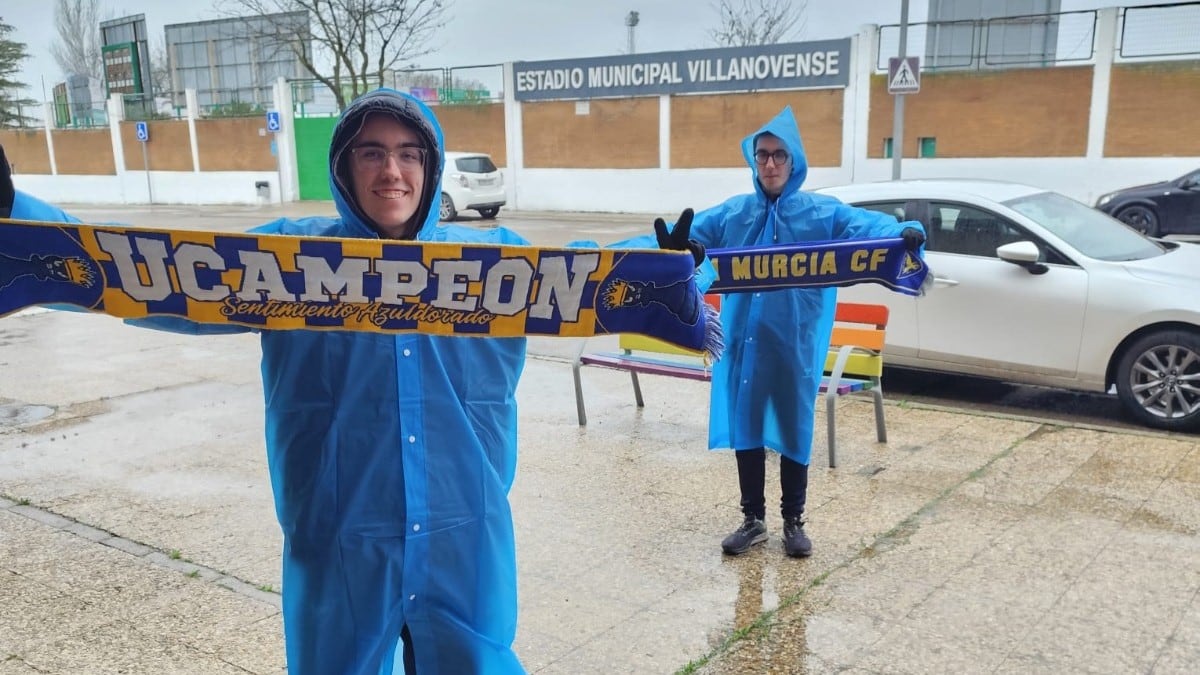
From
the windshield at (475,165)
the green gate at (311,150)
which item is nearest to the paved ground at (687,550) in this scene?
the windshield at (475,165)

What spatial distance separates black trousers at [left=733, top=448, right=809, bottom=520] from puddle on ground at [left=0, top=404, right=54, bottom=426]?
17.0 ft

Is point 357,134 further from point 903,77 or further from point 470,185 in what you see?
point 470,185

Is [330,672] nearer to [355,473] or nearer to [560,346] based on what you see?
[355,473]

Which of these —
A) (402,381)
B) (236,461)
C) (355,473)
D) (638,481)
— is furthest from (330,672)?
(236,461)

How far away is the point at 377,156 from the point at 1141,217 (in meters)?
16.6

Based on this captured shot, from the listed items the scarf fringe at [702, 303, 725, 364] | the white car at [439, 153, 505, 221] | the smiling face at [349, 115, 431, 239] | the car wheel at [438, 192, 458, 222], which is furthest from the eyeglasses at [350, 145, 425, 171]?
the car wheel at [438, 192, 458, 222]

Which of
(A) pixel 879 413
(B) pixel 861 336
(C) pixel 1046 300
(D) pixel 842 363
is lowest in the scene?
(A) pixel 879 413

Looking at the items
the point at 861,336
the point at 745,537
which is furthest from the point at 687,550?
the point at 861,336

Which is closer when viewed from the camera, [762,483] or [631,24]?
[762,483]

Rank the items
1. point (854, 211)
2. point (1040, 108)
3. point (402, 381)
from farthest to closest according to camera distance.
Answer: point (1040, 108) → point (854, 211) → point (402, 381)

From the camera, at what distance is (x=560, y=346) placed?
9.70 meters

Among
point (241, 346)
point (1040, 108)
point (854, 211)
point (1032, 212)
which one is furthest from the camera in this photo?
point (1040, 108)

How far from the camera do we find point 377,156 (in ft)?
7.27

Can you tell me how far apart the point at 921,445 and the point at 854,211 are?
89.2 inches
